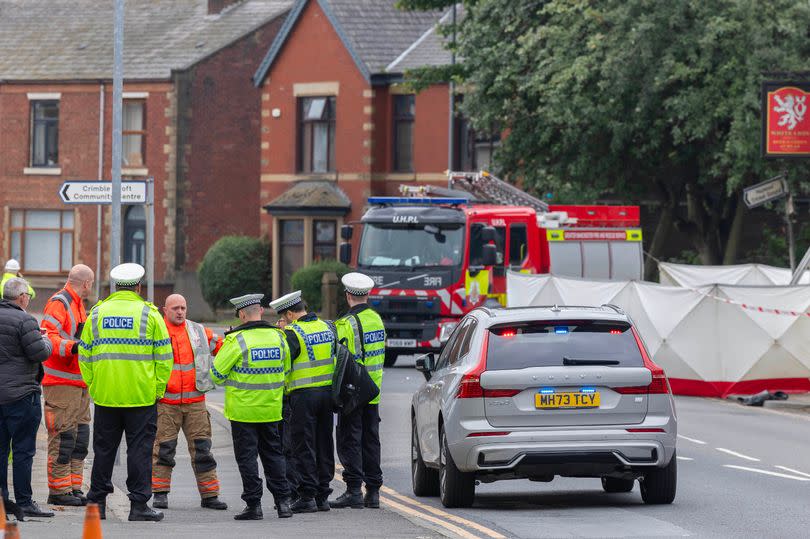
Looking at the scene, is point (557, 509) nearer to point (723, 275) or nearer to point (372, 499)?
point (372, 499)

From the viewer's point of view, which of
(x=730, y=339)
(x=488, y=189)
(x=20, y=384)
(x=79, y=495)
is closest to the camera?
(x=20, y=384)

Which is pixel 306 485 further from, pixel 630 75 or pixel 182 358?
pixel 630 75

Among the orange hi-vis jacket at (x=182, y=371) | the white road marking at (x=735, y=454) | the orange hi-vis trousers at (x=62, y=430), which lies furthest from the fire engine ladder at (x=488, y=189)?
the orange hi-vis trousers at (x=62, y=430)

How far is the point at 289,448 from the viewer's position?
42.2 feet

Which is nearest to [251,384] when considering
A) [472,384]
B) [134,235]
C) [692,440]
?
[472,384]

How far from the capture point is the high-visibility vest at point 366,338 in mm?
12852

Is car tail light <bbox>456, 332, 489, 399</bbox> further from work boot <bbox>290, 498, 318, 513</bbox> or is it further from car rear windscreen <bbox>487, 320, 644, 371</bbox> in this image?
work boot <bbox>290, 498, 318, 513</bbox>

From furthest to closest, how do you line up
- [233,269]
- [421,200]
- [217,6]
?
1. [217,6]
2. [233,269]
3. [421,200]

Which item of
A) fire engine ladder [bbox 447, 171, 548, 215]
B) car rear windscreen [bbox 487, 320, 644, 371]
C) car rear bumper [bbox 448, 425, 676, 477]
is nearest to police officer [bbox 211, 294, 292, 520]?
car rear bumper [bbox 448, 425, 676, 477]

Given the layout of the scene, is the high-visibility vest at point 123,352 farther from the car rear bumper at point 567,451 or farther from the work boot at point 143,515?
the car rear bumper at point 567,451

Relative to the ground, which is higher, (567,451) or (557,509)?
(567,451)

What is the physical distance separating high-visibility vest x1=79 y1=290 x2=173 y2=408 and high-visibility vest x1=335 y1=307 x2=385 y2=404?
1569 millimetres

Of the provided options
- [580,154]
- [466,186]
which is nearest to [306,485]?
[466,186]

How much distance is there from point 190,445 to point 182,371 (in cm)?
59
